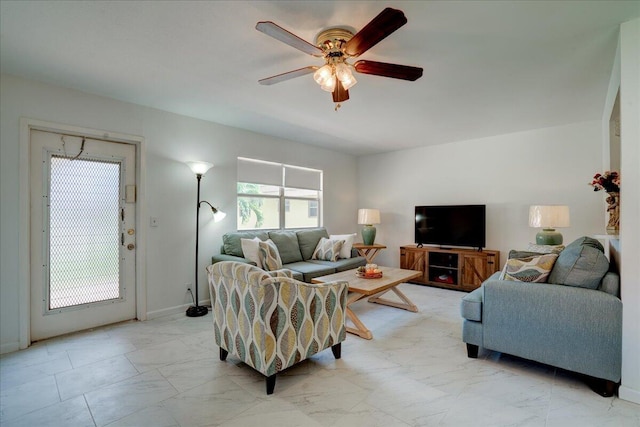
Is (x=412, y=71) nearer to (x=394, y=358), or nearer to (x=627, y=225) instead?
(x=627, y=225)

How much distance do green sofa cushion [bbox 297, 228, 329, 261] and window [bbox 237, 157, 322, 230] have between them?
1.52ft

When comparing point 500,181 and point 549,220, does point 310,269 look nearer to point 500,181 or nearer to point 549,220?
point 549,220

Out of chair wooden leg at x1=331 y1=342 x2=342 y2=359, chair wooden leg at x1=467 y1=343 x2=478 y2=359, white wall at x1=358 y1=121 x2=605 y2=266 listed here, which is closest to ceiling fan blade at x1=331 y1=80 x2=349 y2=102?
chair wooden leg at x1=331 y1=342 x2=342 y2=359

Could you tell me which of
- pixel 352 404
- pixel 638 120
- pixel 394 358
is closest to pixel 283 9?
pixel 638 120

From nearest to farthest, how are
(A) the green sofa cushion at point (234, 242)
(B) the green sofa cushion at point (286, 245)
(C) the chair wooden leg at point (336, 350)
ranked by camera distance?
(C) the chair wooden leg at point (336, 350) < (A) the green sofa cushion at point (234, 242) < (B) the green sofa cushion at point (286, 245)

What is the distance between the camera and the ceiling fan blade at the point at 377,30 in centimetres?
152

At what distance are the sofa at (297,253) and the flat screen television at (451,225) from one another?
135 centimetres

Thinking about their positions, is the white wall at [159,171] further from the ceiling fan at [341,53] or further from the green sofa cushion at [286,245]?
the ceiling fan at [341,53]

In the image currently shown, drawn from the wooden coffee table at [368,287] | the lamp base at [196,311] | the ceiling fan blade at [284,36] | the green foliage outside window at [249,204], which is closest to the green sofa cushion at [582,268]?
the wooden coffee table at [368,287]

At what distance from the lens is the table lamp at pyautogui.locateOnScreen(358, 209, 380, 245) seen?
17.9ft

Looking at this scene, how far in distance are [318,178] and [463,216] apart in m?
2.57

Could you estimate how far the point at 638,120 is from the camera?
189 centimetres

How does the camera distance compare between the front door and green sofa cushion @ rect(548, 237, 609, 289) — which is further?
the front door

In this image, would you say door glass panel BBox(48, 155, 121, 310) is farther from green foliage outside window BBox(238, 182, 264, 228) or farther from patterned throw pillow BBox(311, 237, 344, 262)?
patterned throw pillow BBox(311, 237, 344, 262)
